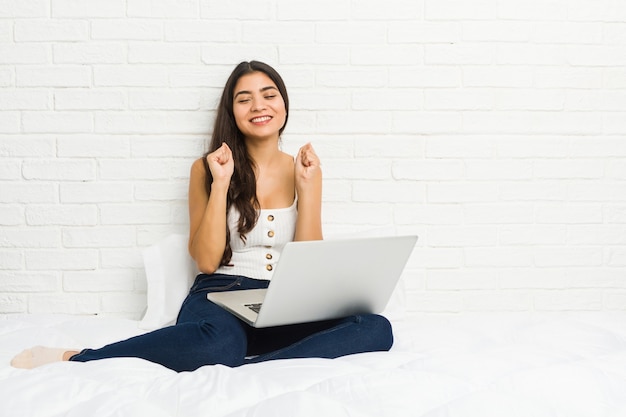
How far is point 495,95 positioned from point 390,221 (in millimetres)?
594

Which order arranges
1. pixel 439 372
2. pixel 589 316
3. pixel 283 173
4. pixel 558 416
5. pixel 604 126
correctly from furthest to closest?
1. pixel 604 126
2. pixel 283 173
3. pixel 589 316
4. pixel 439 372
5. pixel 558 416

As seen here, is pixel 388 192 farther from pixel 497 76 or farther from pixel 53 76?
pixel 53 76

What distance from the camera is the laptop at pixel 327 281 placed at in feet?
4.97

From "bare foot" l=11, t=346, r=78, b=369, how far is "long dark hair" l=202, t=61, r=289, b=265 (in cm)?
66

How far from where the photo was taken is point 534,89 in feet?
7.77

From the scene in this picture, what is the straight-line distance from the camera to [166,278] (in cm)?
214

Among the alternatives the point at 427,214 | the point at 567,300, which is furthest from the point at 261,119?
Result: the point at 567,300

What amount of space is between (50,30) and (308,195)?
1.08 m

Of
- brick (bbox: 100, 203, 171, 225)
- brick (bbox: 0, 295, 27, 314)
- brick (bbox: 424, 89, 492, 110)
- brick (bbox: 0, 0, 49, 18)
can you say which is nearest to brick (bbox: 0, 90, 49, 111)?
brick (bbox: 0, 0, 49, 18)

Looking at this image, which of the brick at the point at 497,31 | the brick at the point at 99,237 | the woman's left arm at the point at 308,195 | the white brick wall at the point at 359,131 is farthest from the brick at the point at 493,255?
the brick at the point at 99,237

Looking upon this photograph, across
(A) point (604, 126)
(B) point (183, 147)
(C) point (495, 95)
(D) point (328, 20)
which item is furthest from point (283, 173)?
(A) point (604, 126)

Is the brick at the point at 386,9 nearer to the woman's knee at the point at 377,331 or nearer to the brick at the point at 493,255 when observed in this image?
the brick at the point at 493,255

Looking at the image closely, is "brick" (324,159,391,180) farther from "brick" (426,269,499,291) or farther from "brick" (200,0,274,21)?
"brick" (200,0,274,21)

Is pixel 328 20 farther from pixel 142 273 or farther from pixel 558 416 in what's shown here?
pixel 558 416
